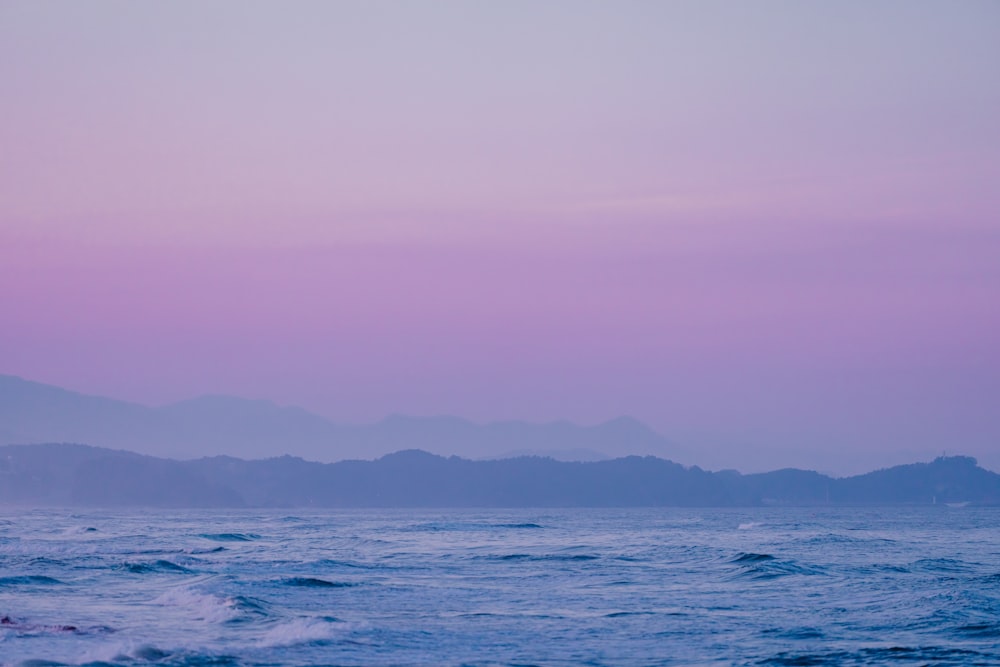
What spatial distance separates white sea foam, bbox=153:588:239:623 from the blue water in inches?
3.5

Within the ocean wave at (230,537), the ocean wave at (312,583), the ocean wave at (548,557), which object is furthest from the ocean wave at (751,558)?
the ocean wave at (230,537)

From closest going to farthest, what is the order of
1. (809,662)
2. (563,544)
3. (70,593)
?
(809,662) → (70,593) → (563,544)

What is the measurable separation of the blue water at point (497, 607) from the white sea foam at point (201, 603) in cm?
9

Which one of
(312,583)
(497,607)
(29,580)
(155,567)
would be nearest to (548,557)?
(312,583)

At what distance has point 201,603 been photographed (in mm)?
27969

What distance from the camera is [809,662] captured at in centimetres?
2009

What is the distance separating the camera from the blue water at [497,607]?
21.1 metres

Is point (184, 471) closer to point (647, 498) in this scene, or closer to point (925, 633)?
point (647, 498)

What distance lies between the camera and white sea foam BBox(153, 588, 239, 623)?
25864mm

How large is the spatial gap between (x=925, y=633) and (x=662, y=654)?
6411 mm

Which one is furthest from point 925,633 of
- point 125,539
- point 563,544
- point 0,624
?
point 125,539

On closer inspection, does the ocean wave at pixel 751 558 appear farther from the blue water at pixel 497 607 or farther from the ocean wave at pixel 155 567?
the ocean wave at pixel 155 567

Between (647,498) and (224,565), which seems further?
(647,498)

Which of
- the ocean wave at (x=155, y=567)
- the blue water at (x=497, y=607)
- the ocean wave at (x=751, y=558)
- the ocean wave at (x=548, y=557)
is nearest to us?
the blue water at (x=497, y=607)
